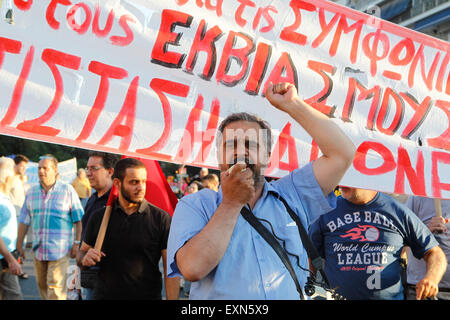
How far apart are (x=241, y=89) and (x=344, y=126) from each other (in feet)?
2.23

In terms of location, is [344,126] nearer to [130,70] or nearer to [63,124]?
[130,70]

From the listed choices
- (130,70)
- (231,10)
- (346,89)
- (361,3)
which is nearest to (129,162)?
(130,70)

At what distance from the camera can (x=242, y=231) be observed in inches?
71.0

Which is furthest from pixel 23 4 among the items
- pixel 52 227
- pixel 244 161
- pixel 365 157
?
pixel 52 227

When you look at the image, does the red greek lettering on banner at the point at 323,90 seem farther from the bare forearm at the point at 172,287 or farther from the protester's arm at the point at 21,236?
the protester's arm at the point at 21,236

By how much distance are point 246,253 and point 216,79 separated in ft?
4.35

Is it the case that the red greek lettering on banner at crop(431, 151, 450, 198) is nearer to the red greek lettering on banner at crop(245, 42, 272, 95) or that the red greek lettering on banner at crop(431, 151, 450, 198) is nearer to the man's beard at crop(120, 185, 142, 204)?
the red greek lettering on banner at crop(245, 42, 272, 95)

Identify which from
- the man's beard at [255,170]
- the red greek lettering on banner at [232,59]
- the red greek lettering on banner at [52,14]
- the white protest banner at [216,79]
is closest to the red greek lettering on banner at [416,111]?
the white protest banner at [216,79]

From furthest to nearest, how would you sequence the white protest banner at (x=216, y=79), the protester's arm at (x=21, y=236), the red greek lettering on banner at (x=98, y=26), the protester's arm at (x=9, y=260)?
the protester's arm at (x=21, y=236) → the protester's arm at (x=9, y=260) → the red greek lettering on banner at (x=98, y=26) → the white protest banner at (x=216, y=79)

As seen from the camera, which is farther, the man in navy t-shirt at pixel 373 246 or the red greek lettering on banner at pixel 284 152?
the man in navy t-shirt at pixel 373 246

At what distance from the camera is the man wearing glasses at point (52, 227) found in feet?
16.8

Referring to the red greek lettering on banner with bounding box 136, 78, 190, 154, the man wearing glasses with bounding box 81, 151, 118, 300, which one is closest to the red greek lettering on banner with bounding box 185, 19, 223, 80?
the red greek lettering on banner with bounding box 136, 78, 190, 154

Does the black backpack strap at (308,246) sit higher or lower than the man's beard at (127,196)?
lower

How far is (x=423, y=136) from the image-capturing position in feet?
10.3
